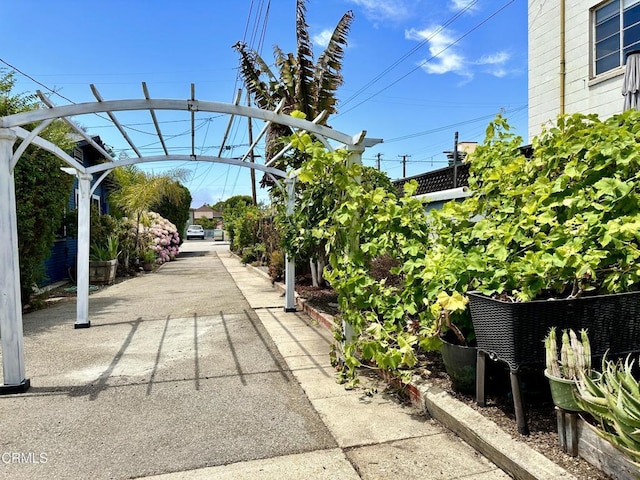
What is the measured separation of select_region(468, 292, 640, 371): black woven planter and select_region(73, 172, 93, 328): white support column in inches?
224

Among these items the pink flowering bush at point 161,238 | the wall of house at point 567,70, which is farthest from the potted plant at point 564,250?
the pink flowering bush at point 161,238

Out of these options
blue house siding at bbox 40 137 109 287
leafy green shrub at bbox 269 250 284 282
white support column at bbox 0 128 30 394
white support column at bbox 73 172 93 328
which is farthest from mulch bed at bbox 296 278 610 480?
blue house siding at bbox 40 137 109 287

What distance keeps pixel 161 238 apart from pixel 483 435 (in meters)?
16.9

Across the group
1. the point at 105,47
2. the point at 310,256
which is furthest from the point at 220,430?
the point at 105,47

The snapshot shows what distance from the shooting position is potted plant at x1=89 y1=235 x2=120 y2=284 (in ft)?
36.9

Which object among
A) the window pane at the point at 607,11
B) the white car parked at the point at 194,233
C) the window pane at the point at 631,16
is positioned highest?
the window pane at the point at 607,11

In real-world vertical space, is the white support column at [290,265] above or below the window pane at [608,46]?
below

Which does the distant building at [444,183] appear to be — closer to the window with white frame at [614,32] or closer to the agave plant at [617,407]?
the window with white frame at [614,32]

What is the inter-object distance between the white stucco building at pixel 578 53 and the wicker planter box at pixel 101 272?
10706 mm

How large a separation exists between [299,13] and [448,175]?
16.3 ft

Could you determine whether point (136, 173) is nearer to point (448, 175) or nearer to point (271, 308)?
point (271, 308)

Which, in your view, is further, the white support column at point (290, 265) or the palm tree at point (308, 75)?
the palm tree at point (308, 75)

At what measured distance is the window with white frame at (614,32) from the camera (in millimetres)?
7254

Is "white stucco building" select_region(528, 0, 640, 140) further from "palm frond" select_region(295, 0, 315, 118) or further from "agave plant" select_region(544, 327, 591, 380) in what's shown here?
"agave plant" select_region(544, 327, 591, 380)
